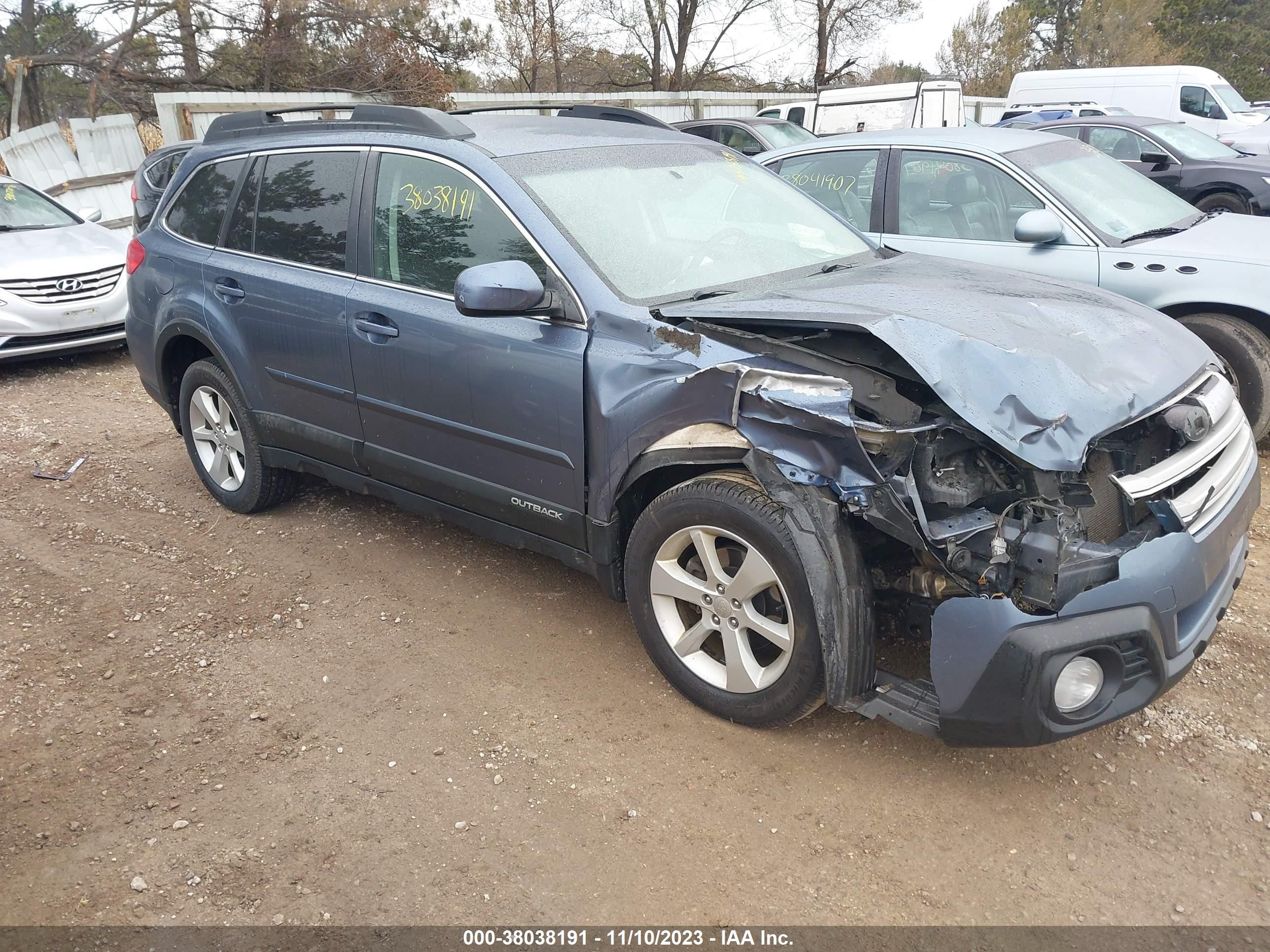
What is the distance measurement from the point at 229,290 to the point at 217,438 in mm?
892

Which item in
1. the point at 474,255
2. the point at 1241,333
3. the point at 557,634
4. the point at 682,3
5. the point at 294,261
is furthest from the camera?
the point at 682,3

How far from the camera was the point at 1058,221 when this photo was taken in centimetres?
527

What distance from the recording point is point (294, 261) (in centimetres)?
421

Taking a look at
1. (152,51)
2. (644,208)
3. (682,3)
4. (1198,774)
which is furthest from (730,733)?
(682,3)

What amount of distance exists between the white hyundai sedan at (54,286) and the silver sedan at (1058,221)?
5764 mm

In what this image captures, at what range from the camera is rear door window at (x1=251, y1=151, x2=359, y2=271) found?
159 inches

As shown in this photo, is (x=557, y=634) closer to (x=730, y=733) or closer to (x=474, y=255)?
(x=730, y=733)

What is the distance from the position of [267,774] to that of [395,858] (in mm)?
632

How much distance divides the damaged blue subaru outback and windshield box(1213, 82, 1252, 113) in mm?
19298

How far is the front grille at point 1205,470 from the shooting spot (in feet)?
8.86

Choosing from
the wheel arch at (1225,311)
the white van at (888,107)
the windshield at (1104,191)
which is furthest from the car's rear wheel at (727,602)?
the white van at (888,107)

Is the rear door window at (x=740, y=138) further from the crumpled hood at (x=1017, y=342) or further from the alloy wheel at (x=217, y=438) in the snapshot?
the crumpled hood at (x=1017, y=342)

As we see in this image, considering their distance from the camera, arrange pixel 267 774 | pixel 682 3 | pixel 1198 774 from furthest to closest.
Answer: pixel 682 3
pixel 267 774
pixel 1198 774

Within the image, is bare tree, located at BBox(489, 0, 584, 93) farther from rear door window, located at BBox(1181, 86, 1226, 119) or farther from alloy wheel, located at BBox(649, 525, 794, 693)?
alloy wheel, located at BBox(649, 525, 794, 693)
